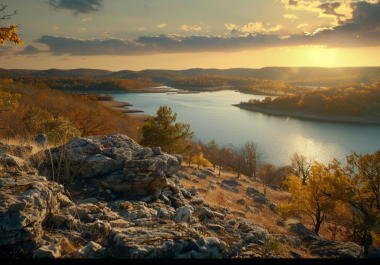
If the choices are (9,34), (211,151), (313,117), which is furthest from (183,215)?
(313,117)

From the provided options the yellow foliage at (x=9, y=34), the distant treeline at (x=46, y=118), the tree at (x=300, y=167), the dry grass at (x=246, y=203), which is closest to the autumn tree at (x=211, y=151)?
the tree at (x=300, y=167)

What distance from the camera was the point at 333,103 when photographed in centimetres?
11150

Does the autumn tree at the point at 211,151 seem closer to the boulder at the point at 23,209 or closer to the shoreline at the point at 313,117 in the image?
the boulder at the point at 23,209

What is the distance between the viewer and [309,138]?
68.0 m

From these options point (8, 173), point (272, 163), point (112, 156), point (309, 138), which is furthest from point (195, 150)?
point (8, 173)

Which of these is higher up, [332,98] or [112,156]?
[332,98]

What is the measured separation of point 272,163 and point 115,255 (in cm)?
5310

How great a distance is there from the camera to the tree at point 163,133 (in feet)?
99.0

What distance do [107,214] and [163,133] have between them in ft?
80.5

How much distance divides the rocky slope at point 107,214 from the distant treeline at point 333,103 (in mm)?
113954

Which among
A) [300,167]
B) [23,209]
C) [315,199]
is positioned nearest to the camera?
[23,209]

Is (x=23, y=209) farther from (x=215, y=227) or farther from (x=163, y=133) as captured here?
(x=163, y=133)

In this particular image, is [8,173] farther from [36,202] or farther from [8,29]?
[8,29]

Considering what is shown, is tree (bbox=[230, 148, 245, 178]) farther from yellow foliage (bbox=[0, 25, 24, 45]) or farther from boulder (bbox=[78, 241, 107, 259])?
boulder (bbox=[78, 241, 107, 259])
